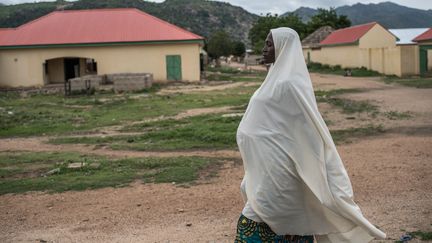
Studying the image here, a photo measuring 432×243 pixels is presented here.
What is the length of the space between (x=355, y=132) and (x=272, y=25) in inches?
2294

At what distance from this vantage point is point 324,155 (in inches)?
127

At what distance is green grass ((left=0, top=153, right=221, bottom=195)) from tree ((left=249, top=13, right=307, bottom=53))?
56.2 meters

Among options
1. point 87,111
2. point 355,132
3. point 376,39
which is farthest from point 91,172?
point 376,39

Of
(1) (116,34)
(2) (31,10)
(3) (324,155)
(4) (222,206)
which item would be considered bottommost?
(4) (222,206)

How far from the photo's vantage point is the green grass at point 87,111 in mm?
14849

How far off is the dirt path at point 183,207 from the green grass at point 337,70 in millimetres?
25838

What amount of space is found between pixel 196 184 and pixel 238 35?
11488 cm

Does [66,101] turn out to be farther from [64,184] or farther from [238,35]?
[238,35]

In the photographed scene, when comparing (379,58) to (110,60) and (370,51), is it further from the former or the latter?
(110,60)

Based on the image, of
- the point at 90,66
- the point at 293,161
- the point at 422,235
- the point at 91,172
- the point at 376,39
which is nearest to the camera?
the point at 293,161

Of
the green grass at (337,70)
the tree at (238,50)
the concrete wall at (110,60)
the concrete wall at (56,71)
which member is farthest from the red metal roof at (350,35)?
the tree at (238,50)

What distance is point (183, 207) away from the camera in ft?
21.4

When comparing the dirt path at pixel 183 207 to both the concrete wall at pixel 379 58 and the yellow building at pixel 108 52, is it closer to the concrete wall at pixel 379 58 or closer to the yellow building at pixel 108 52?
the yellow building at pixel 108 52

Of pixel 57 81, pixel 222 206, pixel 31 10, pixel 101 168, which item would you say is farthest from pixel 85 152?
pixel 31 10
